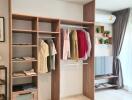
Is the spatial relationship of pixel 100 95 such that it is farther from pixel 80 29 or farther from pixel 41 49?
pixel 41 49

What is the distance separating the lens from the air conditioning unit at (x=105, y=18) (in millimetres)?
4402

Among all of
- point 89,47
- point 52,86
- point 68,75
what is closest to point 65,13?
point 89,47

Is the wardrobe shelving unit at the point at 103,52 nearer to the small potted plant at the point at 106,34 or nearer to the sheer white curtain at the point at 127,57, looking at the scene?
the small potted plant at the point at 106,34

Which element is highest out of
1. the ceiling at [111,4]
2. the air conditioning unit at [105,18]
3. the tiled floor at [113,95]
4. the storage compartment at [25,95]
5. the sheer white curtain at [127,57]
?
the ceiling at [111,4]

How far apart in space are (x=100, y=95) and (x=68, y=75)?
1063mm

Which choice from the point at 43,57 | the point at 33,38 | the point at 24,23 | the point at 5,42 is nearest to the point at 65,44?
the point at 43,57

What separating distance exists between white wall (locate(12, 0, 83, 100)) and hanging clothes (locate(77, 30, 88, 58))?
466 millimetres

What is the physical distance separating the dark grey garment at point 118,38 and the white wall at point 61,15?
1.38 metres

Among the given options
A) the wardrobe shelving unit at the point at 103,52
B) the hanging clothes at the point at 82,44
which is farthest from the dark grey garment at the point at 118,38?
the hanging clothes at the point at 82,44

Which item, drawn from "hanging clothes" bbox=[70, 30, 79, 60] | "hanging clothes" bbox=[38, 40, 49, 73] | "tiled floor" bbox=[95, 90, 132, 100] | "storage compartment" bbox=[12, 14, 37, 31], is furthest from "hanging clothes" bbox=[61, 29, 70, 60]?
"tiled floor" bbox=[95, 90, 132, 100]

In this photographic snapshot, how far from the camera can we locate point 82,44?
3.44m

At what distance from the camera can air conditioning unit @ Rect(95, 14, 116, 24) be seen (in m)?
4.40

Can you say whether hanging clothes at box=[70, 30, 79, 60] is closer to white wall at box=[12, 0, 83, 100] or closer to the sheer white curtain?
white wall at box=[12, 0, 83, 100]

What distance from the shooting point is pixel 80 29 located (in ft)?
11.9
